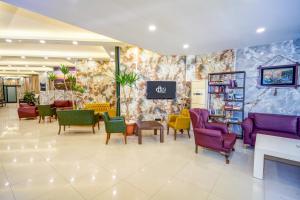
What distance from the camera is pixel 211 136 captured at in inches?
134

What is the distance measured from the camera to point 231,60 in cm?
529

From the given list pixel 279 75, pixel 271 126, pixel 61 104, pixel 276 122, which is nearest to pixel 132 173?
pixel 271 126

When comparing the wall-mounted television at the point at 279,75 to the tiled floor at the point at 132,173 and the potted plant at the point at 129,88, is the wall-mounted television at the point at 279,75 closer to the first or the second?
the tiled floor at the point at 132,173

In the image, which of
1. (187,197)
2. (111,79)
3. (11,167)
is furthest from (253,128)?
(111,79)

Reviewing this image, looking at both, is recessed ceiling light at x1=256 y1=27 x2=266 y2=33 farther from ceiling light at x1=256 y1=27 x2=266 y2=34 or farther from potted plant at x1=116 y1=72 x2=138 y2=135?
potted plant at x1=116 y1=72 x2=138 y2=135

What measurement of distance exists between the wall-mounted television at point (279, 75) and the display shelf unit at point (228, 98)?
53 centimetres

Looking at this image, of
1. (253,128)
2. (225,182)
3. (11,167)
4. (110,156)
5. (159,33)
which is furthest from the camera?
(253,128)

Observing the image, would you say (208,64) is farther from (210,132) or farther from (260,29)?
(210,132)

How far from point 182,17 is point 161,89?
3.44 metres

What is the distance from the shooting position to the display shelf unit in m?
5.07

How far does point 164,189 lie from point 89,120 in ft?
12.1

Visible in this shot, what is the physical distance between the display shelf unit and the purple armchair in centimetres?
146

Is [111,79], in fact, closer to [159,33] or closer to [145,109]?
[145,109]

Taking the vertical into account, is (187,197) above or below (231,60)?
below
